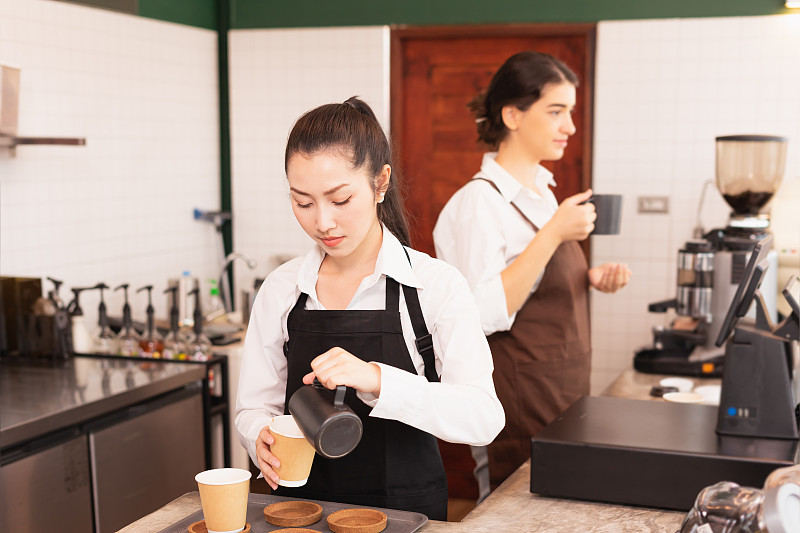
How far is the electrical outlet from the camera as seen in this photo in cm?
421

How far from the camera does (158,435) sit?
9.71 feet

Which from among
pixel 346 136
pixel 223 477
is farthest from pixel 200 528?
pixel 346 136

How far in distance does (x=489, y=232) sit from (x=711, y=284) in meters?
0.89

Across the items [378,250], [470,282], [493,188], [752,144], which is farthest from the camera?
[752,144]

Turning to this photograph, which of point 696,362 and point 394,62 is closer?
point 696,362

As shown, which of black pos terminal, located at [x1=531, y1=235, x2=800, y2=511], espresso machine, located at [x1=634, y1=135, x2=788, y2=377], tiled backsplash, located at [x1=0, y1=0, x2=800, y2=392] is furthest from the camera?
tiled backsplash, located at [x1=0, y1=0, x2=800, y2=392]

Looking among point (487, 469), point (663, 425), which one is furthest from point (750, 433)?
point (487, 469)

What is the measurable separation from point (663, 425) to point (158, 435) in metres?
1.81

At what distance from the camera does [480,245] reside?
230cm

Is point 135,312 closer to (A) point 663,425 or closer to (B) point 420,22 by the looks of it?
(B) point 420,22

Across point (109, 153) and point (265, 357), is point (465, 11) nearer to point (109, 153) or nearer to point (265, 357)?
point (109, 153)

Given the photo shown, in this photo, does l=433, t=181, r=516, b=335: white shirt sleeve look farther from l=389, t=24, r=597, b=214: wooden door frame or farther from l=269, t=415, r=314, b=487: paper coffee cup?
l=389, t=24, r=597, b=214: wooden door frame

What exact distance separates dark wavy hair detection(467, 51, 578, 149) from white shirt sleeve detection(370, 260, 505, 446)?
972 mm

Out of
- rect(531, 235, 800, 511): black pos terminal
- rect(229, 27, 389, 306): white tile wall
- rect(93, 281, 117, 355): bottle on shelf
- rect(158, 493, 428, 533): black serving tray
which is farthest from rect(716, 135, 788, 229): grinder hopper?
rect(93, 281, 117, 355): bottle on shelf
